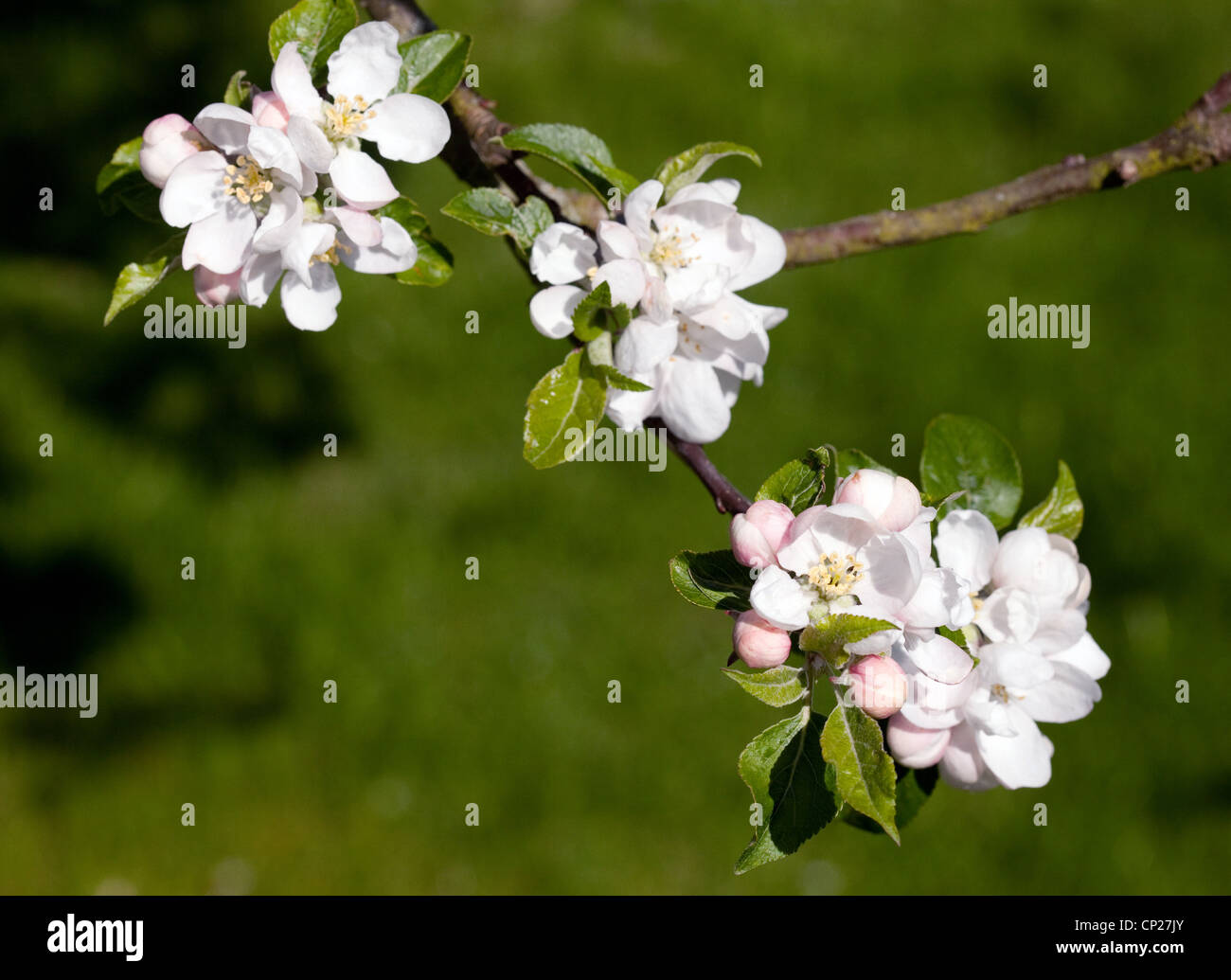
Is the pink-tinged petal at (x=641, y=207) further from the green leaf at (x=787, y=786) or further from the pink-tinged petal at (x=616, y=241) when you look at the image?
the green leaf at (x=787, y=786)

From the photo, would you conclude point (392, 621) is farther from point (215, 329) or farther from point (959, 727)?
point (959, 727)

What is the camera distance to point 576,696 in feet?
10.2

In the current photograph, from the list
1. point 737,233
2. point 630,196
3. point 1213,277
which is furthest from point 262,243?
point 1213,277

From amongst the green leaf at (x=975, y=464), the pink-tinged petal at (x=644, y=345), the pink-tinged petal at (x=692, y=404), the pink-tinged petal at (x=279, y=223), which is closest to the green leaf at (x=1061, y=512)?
the green leaf at (x=975, y=464)

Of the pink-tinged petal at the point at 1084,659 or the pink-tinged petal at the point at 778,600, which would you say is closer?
the pink-tinged petal at the point at 778,600

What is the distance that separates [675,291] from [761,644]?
351 millimetres

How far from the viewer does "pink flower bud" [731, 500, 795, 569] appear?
0.99 meters

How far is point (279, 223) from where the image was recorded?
40.2 inches

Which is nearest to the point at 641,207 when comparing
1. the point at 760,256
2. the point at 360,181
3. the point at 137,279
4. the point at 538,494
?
the point at 760,256

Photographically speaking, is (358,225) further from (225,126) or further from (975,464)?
(975,464)

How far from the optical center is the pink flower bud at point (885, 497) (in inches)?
39.1

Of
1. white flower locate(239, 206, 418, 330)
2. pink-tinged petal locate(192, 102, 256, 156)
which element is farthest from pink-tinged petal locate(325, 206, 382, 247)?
pink-tinged petal locate(192, 102, 256, 156)

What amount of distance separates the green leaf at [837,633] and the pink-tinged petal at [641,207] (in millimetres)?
402

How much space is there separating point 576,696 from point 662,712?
24 cm
